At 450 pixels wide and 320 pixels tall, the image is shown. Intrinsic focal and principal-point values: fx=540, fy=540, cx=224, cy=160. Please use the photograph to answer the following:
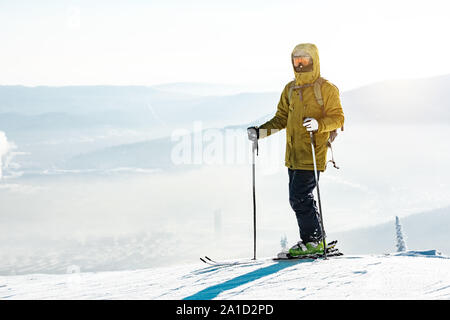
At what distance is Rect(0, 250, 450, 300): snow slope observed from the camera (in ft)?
14.2

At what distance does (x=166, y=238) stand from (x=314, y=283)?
165954mm

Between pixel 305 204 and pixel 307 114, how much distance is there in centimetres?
104

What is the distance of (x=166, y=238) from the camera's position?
168 metres

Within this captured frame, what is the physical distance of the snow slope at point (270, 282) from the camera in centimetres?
433

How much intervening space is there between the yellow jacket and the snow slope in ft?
3.88

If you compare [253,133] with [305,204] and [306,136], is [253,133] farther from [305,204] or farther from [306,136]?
[305,204]

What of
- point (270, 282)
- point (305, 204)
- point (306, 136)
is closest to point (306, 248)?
point (305, 204)

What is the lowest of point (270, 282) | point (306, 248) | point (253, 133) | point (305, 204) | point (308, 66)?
point (270, 282)

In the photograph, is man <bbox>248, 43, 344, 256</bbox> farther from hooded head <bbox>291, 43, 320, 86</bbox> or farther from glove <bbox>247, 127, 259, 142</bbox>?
glove <bbox>247, 127, 259, 142</bbox>

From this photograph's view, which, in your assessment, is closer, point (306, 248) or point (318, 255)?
point (318, 255)

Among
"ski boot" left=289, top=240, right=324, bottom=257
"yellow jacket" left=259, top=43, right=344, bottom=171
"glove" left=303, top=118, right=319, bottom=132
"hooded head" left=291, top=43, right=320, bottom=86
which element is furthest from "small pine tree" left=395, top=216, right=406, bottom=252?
"glove" left=303, top=118, right=319, bottom=132

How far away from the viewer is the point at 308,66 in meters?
6.21
